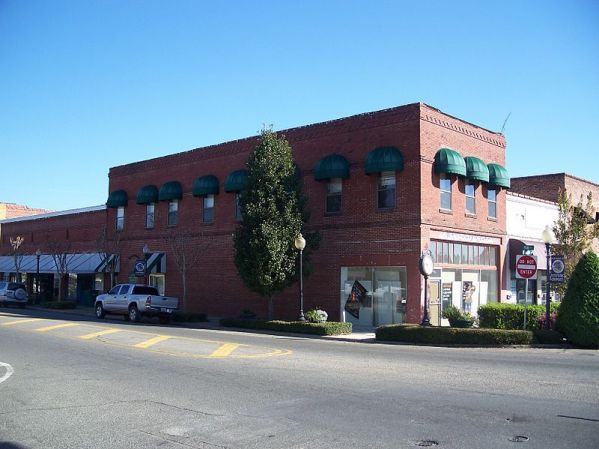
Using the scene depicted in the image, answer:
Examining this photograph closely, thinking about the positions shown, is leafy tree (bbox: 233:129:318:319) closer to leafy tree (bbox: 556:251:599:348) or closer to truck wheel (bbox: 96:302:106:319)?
truck wheel (bbox: 96:302:106:319)

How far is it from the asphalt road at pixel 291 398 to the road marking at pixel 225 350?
0.61ft

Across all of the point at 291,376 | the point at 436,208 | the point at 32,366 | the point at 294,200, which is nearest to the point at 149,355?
the point at 32,366

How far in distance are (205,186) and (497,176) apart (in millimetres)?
15222

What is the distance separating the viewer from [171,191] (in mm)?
35125

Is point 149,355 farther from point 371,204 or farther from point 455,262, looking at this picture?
point 455,262

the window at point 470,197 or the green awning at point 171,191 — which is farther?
the green awning at point 171,191

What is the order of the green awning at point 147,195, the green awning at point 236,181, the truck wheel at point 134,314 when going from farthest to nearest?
1. the green awning at point 147,195
2. the green awning at point 236,181
3. the truck wheel at point 134,314

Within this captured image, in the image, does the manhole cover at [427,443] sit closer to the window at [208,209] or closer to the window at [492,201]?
the window at [492,201]

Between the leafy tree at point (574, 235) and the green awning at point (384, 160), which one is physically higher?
the green awning at point (384, 160)

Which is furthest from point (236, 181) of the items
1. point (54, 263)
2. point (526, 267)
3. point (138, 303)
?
point (54, 263)

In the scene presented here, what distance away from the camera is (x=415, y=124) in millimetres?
24641

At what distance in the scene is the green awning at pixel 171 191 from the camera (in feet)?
115

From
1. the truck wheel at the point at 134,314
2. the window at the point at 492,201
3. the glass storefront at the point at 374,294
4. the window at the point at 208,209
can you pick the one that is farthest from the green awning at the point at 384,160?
the truck wheel at the point at 134,314

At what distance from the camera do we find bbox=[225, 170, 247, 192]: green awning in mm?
30261
